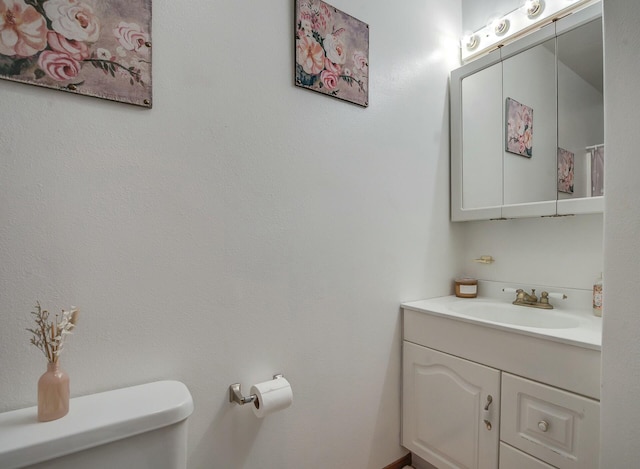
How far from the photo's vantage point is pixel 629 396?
30.8 inches

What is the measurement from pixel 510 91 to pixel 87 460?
2.00 meters

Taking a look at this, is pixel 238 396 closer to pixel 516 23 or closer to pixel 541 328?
pixel 541 328

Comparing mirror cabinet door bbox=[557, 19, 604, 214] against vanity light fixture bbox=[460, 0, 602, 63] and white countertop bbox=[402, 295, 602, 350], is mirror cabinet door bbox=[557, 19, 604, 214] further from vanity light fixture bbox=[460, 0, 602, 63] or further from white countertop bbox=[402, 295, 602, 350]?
white countertop bbox=[402, 295, 602, 350]

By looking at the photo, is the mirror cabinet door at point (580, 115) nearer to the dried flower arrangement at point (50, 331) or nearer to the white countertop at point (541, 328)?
the white countertop at point (541, 328)

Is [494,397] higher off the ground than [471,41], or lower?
lower

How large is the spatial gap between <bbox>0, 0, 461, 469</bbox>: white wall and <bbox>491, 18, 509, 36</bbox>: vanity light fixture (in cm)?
34

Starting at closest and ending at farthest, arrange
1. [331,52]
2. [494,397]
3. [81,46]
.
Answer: [81,46] → [494,397] → [331,52]

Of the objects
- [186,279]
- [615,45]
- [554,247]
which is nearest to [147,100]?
[186,279]

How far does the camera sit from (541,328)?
123 centimetres

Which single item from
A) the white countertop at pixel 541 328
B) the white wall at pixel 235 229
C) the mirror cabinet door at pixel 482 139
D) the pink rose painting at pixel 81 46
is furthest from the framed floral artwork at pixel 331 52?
the white countertop at pixel 541 328

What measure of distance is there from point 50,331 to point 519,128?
1.87 m

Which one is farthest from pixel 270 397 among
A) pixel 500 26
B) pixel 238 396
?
pixel 500 26

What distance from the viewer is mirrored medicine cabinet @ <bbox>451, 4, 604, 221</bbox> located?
130 centimetres

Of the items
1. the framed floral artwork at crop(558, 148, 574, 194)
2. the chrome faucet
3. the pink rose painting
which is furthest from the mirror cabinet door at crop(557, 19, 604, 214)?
the pink rose painting
